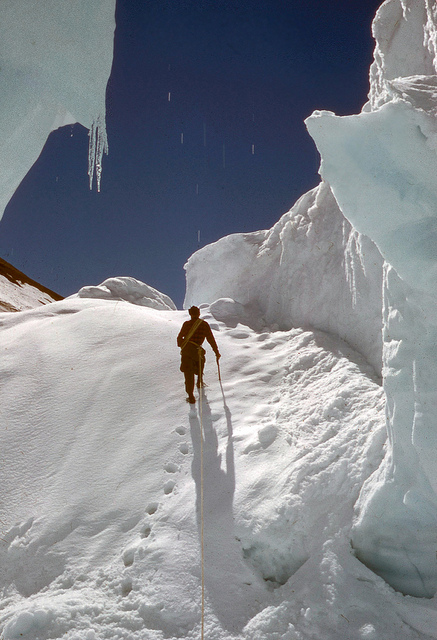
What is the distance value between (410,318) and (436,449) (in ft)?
2.94

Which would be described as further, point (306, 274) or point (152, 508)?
point (306, 274)

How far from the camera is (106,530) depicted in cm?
366

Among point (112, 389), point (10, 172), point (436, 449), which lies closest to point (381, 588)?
point (436, 449)

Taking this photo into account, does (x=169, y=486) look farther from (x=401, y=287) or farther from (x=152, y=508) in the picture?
(x=401, y=287)

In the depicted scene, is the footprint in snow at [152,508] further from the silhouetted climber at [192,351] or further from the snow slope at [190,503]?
the silhouetted climber at [192,351]

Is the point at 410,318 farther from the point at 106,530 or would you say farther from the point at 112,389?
the point at 112,389

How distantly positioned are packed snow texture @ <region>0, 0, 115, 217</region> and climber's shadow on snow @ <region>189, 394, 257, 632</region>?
5.51 metres

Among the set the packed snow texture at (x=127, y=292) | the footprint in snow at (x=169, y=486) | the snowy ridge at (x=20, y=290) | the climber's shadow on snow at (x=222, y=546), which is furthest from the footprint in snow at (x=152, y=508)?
the snowy ridge at (x=20, y=290)

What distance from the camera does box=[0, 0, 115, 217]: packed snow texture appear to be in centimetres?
620

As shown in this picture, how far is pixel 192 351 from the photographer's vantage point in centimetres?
585

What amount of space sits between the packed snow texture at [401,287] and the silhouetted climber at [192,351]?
2852mm

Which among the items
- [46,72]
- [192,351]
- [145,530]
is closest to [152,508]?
[145,530]

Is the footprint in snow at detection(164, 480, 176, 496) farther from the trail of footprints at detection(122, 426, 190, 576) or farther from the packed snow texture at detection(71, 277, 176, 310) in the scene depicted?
the packed snow texture at detection(71, 277, 176, 310)

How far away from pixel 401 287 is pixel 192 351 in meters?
3.39
